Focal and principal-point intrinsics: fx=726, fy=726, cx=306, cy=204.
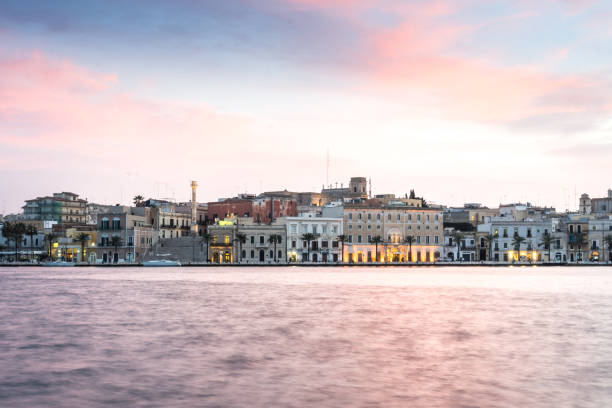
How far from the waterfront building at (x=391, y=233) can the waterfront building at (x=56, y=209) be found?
5909 cm

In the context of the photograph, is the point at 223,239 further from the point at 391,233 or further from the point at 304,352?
the point at 304,352

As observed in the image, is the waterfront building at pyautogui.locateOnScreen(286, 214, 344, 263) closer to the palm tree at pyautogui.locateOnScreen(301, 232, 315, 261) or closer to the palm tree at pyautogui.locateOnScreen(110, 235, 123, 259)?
the palm tree at pyautogui.locateOnScreen(301, 232, 315, 261)

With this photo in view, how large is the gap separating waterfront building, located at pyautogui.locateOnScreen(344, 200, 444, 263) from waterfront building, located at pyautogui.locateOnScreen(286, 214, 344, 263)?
192 centimetres

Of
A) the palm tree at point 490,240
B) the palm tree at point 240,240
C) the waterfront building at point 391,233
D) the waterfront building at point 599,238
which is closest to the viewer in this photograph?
the palm tree at point 240,240

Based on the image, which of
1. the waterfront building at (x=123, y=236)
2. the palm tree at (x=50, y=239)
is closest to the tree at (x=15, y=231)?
the palm tree at (x=50, y=239)

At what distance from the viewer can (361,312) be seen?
3722 cm

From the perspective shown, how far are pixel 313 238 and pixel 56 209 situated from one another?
61850 mm

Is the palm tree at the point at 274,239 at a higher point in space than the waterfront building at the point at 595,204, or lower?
lower

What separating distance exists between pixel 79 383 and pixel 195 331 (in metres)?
10.8

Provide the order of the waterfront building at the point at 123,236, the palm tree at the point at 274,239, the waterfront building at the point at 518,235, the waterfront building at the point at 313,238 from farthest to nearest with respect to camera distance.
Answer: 1. the waterfront building at the point at 518,235
2. the waterfront building at the point at 313,238
3. the palm tree at the point at 274,239
4. the waterfront building at the point at 123,236

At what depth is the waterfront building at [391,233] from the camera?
11188 centimetres

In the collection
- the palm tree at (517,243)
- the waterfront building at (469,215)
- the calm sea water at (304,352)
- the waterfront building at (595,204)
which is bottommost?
the calm sea water at (304,352)

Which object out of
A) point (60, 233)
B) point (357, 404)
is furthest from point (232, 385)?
point (60, 233)

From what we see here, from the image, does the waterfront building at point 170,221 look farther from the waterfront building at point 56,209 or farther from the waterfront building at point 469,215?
the waterfront building at point 469,215
